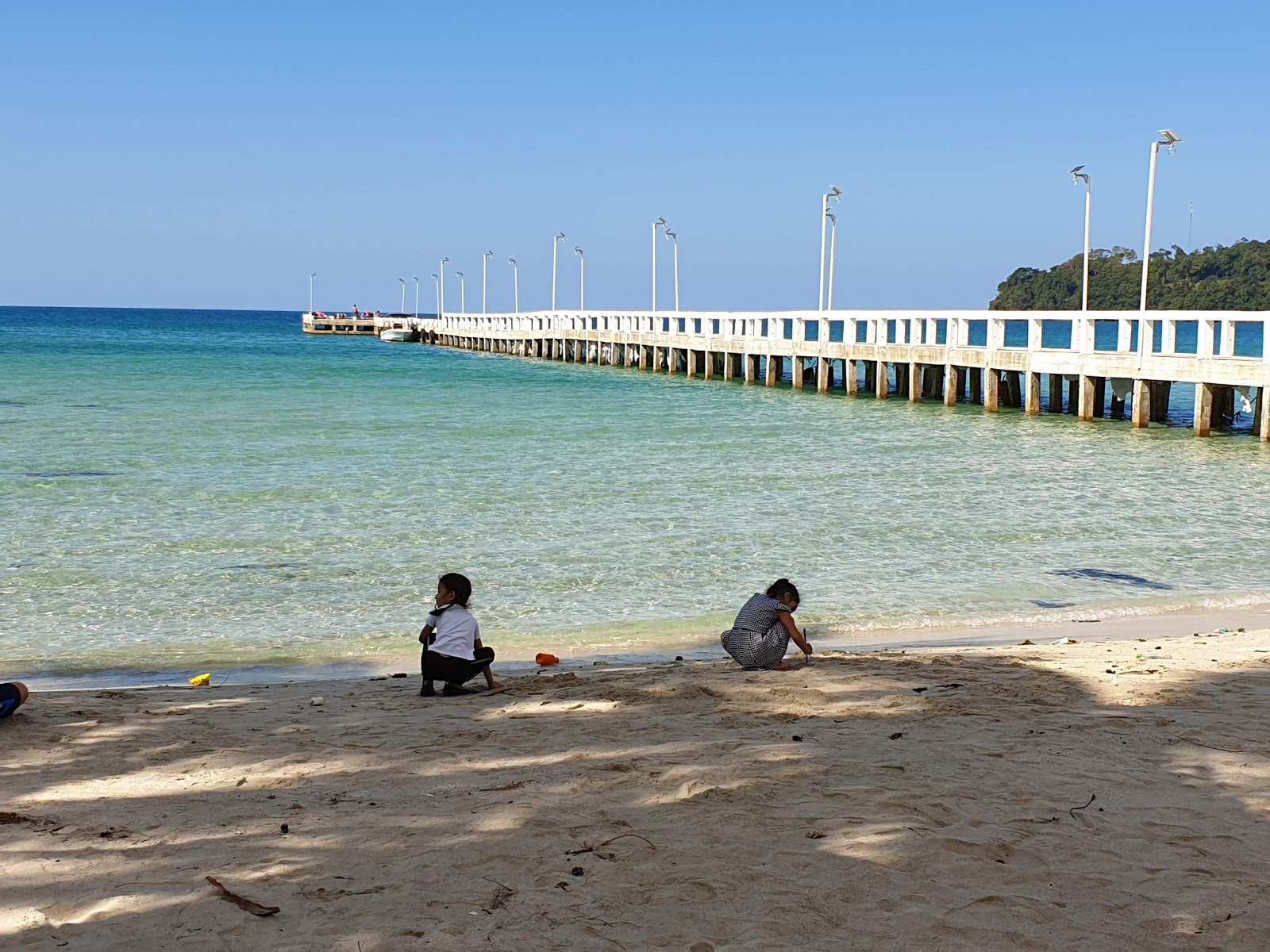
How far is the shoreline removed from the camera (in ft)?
28.7

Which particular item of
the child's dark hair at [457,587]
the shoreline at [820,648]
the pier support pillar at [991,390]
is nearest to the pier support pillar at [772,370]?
the pier support pillar at [991,390]

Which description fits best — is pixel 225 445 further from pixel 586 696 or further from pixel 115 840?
pixel 115 840

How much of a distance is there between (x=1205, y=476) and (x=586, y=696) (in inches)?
629

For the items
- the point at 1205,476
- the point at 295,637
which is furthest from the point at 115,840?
the point at 1205,476

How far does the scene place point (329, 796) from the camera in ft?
17.8

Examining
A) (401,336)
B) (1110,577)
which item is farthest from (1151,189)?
(401,336)

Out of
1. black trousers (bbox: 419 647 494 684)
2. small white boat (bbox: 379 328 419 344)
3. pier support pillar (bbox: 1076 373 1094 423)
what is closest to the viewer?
black trousers (bbox: 419 647 494 684)

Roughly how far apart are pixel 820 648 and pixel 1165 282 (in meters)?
121

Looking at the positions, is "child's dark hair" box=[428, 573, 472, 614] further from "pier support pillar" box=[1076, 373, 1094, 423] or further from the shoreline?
"pier support pillar" box=[1076, 373, 1094, 423]

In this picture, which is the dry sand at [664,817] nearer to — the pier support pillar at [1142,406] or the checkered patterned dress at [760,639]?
the checkered patterned dress at [760,639]

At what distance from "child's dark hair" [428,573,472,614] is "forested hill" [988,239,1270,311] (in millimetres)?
101609

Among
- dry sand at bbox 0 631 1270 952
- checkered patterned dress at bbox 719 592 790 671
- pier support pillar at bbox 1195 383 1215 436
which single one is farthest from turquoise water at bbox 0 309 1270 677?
dry sand at bbox 0 631 1270 952

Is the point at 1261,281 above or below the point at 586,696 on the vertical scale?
above

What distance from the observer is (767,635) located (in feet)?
25.7
